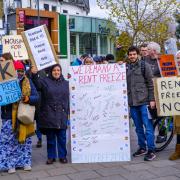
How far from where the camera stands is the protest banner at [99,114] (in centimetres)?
654

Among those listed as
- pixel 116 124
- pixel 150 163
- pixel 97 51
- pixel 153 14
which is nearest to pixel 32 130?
pixel 116 124

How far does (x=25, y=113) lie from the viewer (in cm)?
595

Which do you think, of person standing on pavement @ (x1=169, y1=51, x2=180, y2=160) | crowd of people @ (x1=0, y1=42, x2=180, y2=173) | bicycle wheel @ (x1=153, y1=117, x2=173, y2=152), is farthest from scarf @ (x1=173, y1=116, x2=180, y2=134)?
bicycle wheel @ (x1=153, y1=117, x2=173, y2=152)

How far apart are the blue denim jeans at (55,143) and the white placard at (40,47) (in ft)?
3.49

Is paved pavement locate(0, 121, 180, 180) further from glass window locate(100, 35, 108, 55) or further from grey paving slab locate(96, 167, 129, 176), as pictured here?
glass window locate(100, 35, 108, 55)

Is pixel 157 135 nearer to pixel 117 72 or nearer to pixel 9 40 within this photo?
pixel 117 72

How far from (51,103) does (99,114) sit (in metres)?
0.78

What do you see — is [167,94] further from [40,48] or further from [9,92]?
[9,92]

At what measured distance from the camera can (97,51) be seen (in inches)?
1924

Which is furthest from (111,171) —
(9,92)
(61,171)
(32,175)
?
(9,92)

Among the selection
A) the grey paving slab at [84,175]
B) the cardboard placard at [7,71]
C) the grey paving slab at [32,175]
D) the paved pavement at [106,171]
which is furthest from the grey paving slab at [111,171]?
the cardboard placard at [7,71]

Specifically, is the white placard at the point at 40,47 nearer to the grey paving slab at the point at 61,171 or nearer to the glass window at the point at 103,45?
the grey paving slab at the point at 61,171

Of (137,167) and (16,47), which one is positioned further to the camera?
(16,47)

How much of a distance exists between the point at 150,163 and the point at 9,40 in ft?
13.3
